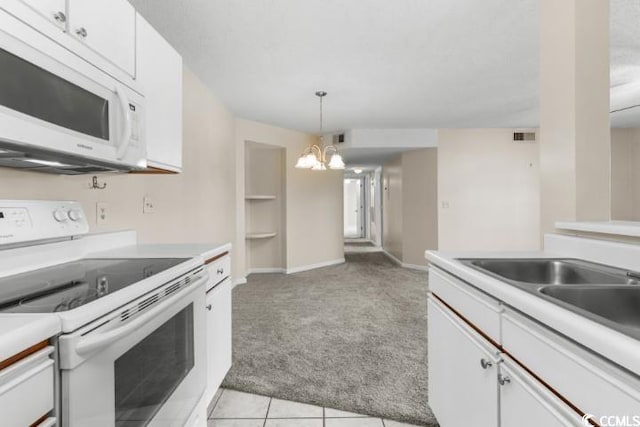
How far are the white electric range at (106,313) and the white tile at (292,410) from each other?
1.71ft

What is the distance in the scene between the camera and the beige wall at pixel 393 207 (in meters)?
6.09

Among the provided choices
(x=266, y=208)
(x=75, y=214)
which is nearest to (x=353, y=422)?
(x=75, y=214)

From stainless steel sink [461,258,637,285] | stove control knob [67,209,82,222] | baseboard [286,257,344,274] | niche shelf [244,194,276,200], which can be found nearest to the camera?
stainless steel sink [461,258,637,285]

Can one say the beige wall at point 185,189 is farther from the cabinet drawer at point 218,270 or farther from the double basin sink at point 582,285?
the double basin sink at point 582,285

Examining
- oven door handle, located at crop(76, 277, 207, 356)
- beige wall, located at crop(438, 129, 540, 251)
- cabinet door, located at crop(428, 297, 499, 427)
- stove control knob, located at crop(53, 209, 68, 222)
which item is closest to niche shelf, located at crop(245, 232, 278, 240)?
beige wall, located at crop(438, 129, 540, 251)

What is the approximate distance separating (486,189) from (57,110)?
563cm

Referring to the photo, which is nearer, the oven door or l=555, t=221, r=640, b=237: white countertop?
the oven door

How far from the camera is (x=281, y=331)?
2.74m

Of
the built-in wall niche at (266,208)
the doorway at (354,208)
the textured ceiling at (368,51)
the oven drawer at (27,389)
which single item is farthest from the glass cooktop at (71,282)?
the doorway at (354,208)

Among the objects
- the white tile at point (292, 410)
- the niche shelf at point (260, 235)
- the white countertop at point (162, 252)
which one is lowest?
the white tile at point (292, 410)

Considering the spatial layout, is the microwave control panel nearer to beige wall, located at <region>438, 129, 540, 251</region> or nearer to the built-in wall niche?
the built-in wall niche

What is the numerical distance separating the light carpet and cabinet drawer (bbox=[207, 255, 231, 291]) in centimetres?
69

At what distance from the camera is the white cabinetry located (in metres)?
1.62

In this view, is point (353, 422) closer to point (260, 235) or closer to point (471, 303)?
point (471, 303)
